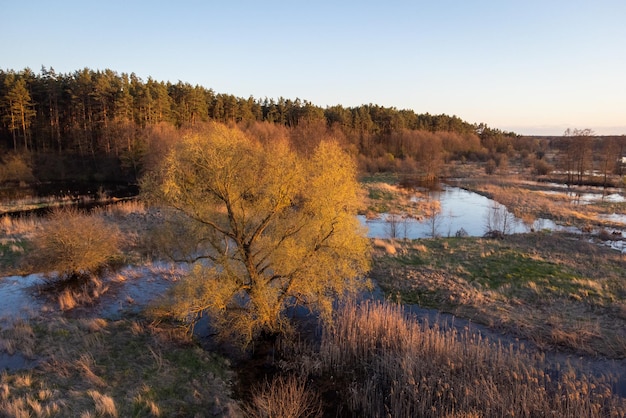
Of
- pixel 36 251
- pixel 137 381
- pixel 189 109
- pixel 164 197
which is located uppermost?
pixel 189 109

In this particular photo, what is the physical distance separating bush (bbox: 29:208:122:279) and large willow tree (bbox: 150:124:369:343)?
28.8 ft

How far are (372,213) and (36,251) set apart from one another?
27.6 meters

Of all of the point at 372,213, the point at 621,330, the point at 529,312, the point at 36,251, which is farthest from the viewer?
the point at 372,213

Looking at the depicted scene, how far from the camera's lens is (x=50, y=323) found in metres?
14.2

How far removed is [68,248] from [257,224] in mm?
11660

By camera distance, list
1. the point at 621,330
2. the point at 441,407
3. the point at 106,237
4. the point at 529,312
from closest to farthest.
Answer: the point at 441,407
the point at 621,330
the point at 529,312
the point at 106,237

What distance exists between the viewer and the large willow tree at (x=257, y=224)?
12617 mm

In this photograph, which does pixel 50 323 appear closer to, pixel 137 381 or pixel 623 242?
pixel 137 381

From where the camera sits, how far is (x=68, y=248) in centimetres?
1933

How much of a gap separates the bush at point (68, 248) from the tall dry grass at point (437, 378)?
13.9 metres

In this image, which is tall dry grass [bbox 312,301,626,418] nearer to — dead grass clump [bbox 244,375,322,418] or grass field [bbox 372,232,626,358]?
dead grass clump [bbox 244,375,322,418]

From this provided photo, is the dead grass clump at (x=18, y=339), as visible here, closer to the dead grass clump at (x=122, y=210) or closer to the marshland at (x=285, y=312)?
the marshland at (x=285, y=312)

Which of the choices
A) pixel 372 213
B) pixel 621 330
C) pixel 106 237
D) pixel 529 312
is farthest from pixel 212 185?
pixel 372 213

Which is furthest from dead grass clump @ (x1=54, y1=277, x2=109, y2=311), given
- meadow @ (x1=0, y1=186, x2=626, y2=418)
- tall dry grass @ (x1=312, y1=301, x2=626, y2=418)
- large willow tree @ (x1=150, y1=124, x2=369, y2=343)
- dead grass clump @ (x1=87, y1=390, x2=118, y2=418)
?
tall dry grass @ (x1=312, y1=301, x2=626, y2=418)
